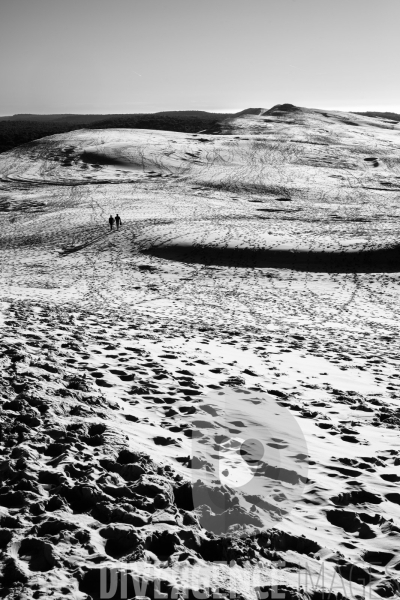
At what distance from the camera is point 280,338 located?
1070 cm

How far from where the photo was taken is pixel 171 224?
31297 millimetres

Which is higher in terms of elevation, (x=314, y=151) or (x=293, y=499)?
(x=314, y=151)

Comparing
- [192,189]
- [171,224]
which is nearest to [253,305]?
[171,224]

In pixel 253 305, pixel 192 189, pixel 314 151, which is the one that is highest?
pixel 314 151

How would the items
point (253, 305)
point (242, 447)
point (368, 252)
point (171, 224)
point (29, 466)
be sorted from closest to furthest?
point (29, 466) < point (242, 447) < point (253, 305) < point (368, 252) < point (171, 224)

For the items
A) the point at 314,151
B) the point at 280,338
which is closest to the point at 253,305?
the point at 280,338

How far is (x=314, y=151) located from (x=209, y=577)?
70161 mm

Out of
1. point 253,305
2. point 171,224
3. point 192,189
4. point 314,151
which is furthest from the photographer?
point 314,151

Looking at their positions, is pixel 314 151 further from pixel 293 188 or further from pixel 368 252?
pixel 368 252

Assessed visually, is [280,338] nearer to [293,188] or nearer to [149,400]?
[149,400]

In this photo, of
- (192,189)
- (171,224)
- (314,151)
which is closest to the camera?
(171,224)

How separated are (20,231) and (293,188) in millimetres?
28713

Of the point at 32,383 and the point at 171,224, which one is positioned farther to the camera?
the point at 171,224

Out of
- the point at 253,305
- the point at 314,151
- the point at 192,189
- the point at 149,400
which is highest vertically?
the point at 314,151
